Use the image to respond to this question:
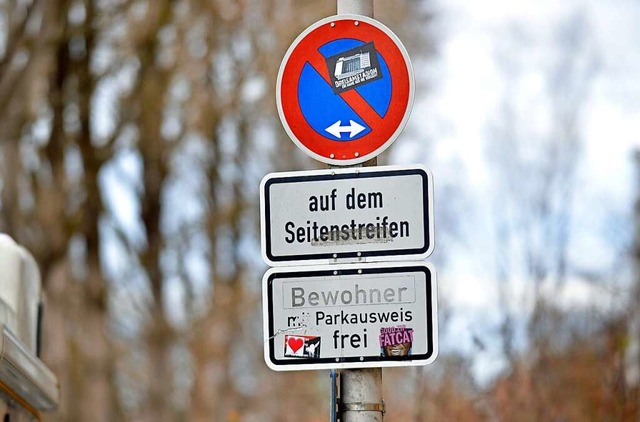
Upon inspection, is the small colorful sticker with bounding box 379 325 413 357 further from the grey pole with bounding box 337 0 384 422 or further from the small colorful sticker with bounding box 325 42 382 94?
the small colorful sticker with bounding box 325 42 382 94

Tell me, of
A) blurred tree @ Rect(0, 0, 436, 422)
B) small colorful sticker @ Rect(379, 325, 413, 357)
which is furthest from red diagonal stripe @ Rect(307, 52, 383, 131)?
blurred tree @ Rect(0, 0, 436, 422)

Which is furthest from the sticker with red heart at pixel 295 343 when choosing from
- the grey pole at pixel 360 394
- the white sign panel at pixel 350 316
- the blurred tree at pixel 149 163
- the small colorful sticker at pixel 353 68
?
the blurred tree at pixel 149 163

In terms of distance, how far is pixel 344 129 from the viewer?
4742 mm

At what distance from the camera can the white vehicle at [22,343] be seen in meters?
5.88

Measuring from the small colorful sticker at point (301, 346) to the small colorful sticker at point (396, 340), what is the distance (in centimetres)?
21

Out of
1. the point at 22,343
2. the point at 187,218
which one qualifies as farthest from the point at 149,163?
the point at 22,343

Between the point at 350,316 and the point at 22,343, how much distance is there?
7.33 ft

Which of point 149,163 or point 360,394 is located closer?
point 360,394

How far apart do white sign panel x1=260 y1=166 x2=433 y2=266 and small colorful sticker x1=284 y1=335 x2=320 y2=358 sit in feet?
0.84

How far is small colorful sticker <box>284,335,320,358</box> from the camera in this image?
4.48m

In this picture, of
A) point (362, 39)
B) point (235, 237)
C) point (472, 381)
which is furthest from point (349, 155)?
point (235, 237)

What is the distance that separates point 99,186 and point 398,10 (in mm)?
5414

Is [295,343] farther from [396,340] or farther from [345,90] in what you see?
[345,90]

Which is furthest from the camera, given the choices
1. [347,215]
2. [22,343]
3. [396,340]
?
[22,343]
